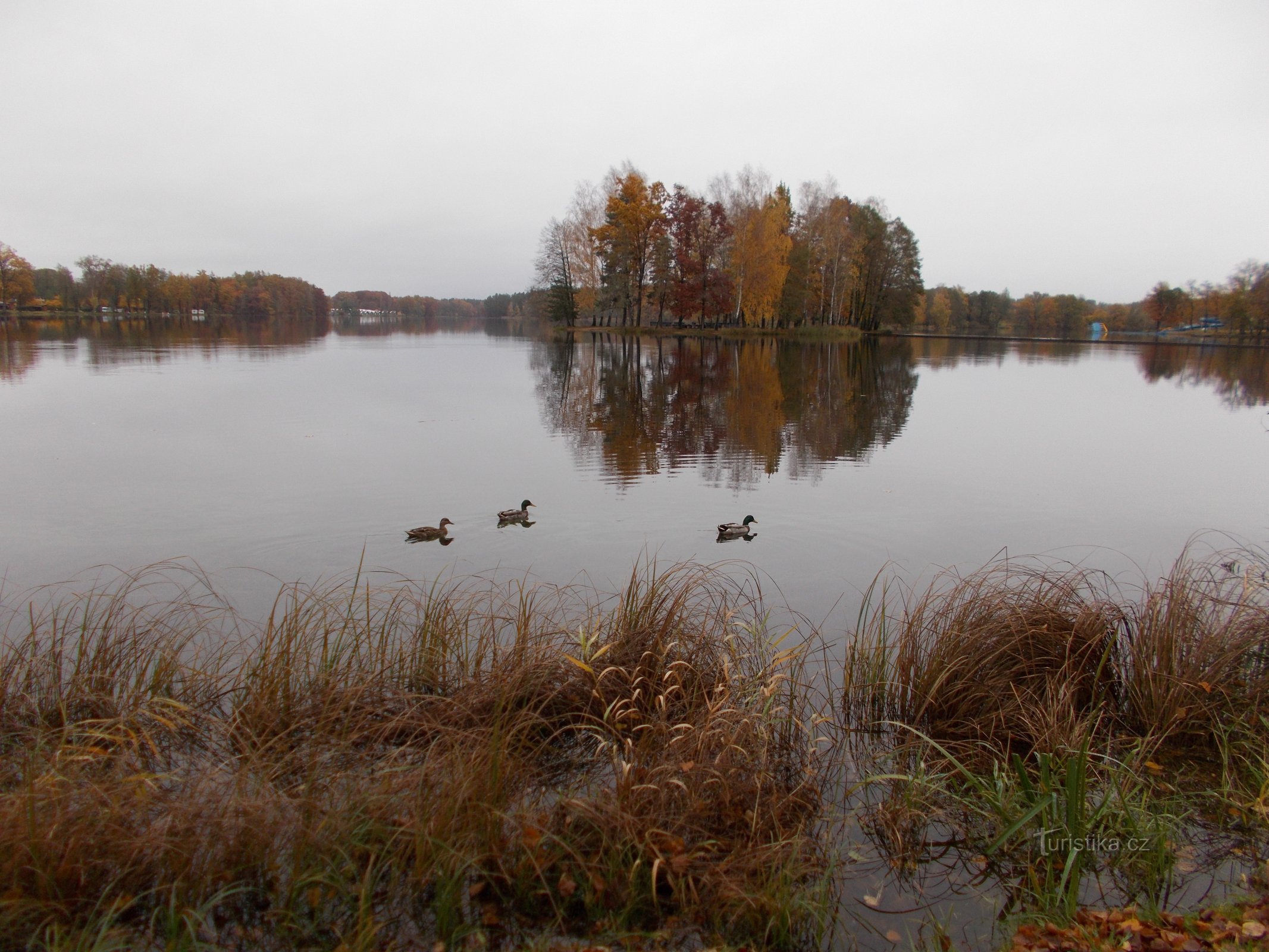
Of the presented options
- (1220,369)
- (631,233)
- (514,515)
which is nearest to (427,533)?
(514,515)

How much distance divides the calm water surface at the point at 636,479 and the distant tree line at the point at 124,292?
88319mm

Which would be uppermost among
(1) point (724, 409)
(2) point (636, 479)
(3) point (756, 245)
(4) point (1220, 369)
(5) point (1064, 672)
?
(3) point (756, 245)

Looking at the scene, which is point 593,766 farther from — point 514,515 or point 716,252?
point 716,252

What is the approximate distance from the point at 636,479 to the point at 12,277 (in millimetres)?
114226

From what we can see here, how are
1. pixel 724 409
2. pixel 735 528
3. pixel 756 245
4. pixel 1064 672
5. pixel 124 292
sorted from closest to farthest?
pixel 1064 672 < pixel 735 528 < pixel 724 409 < pixel 756 245 < pixel 124 292

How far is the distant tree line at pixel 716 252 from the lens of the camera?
178 ft

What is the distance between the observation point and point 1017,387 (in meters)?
28.5

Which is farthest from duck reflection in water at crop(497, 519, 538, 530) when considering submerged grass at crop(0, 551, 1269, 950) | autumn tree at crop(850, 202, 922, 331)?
autumn tree at crop(850, 202, 922, 331)

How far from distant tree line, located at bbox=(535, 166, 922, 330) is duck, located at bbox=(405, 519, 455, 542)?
160 feet

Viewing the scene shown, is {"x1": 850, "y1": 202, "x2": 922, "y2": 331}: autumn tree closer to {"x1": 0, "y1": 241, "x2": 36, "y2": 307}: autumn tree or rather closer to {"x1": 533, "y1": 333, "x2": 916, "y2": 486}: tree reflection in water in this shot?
{"x1": 533, "y1": 333, "x2": 916, "y2": 486}: tree reflection in water

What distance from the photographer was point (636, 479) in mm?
11695

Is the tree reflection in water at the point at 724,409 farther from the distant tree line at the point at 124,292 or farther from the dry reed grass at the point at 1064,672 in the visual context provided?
the distant tree line at the point at 124,292

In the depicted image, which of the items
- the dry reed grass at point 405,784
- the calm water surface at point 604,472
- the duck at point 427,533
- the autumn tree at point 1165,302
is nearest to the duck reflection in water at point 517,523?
the calm water surface at point 604,472

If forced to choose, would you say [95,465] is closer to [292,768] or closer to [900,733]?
[292,768]
